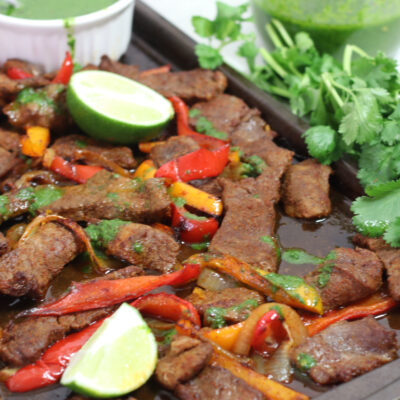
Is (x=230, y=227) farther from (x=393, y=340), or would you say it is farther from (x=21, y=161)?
(x=21, y=161)

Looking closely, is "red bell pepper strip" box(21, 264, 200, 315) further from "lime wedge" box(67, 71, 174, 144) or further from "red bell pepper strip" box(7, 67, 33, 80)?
"red bell pepper strip" box(7, 67, 33, 80)

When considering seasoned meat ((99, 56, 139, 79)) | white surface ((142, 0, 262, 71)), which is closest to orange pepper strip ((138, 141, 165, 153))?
seasoned meat ((99, 56, 139, 79))

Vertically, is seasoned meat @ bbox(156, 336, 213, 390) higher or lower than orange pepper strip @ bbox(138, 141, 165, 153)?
higher

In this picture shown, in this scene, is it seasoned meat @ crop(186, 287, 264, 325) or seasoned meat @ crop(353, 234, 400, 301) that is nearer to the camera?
seasoned meat @ crop(186, 287, 264, 325)

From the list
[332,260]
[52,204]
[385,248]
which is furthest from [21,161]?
[385,248]

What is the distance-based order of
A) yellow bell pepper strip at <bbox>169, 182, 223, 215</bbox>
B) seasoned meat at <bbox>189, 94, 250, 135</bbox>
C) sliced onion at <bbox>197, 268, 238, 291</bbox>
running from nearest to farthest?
sliced onion at <bbox>197, 268, 238, 291</bbox>, yellow bell pepper strip at <bbox>169, 182, 223, 215</bbox>, seasoned meat at <bbox>189, 94, 250, 135</bbox>
